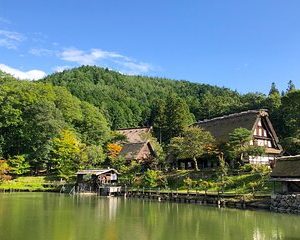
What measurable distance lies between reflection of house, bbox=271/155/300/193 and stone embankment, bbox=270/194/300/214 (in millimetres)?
1506

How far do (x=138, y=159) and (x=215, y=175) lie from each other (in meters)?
16.6

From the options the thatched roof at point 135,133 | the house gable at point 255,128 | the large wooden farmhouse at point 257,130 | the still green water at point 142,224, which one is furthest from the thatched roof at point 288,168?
the thatched roof at point 135,133

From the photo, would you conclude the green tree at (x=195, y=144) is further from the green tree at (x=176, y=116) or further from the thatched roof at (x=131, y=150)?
the green tree at (x=176, y=116)

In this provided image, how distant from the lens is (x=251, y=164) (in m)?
38.2

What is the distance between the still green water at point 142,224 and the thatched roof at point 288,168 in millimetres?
3963

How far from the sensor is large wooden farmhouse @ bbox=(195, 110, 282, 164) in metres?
42.8

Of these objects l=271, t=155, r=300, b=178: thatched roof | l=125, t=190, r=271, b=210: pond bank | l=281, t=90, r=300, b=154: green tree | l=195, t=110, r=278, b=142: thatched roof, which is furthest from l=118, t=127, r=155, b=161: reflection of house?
l=271, t=155, r=300, b=178: thatched roof

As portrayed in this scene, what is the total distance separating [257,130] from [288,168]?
15079 mm

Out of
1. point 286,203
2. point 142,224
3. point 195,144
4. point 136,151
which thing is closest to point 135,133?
point 136,151

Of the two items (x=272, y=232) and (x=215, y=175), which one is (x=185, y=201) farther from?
(x=272, y=232)

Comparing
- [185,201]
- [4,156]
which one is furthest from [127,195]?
[4,156]

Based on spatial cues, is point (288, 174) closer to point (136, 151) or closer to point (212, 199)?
point (212, 199)

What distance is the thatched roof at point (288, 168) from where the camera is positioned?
2852cm

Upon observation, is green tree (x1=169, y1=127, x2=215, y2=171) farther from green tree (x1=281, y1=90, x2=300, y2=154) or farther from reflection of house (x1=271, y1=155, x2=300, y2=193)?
reflection of house (x1=271, y1=155, x2=300, y2=193)
